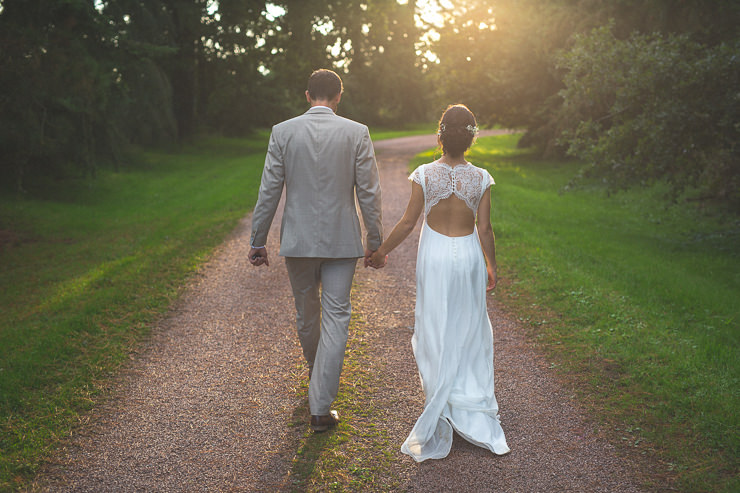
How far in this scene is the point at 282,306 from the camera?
6898 millimetres

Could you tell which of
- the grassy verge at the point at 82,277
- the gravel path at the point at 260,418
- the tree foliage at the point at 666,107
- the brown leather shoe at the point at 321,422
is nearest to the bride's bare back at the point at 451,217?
the gravel path at the point at 260,418

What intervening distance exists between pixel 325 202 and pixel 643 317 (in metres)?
4.19

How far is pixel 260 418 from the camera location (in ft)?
14.3

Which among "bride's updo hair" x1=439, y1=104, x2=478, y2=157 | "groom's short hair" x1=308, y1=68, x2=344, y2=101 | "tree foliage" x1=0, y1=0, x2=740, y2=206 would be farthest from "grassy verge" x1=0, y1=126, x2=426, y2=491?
"bride's updo hair" x1=439, y1=104, x2=478, y2=157

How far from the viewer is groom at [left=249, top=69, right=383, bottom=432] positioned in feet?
13.2

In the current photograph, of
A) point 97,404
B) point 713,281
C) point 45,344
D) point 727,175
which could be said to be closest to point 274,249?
point 45,344

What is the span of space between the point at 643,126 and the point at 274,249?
6.79 metres

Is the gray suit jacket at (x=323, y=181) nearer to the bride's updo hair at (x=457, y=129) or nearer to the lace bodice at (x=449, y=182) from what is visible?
the lace bodice at (x=449, y=182)

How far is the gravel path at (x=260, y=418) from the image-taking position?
11.8 ft

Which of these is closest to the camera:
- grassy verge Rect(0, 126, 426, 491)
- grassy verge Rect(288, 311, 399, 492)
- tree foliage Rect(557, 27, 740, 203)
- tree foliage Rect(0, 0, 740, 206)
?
grassy verge Rect(288, 311, 399, 492)

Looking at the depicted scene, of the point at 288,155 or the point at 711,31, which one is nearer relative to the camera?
the point at 288,155

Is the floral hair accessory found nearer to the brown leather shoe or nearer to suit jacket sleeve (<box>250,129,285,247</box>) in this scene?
suit jacket sleeve (<box>250,129,285,247</box>)

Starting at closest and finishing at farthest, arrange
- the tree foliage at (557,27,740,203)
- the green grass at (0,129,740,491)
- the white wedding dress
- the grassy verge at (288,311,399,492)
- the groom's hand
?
1. the grassy verge at (288,311,399,492)
2. the white wedding dress
3. the green grass at (0,129,740,491)
4. the groom's hand
5. the tree foliage at (557,27,740,203)

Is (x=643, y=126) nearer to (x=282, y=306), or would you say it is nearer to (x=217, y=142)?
(x=282, y=306)
